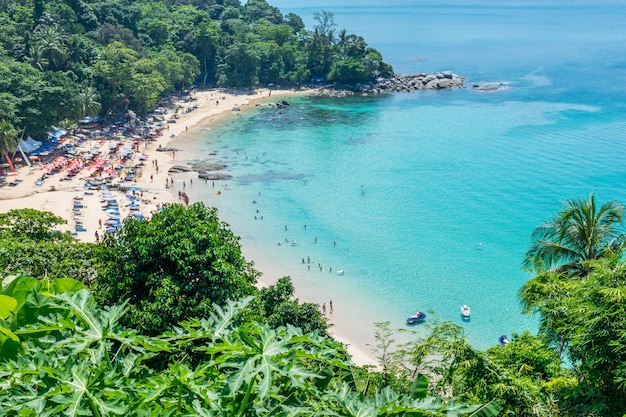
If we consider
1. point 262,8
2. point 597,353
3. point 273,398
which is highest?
point 262,8

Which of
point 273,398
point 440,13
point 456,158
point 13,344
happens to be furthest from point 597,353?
point 440,13

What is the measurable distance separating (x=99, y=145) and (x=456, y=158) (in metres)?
31.4

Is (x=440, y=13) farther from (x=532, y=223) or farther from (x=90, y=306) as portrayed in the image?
(x=90, y=306)

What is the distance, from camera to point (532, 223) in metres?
35.5

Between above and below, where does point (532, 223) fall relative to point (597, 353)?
below

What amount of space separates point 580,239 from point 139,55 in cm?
5591

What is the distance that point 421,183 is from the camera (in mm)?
42750

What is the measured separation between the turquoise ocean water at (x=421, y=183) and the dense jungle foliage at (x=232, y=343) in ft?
34.0

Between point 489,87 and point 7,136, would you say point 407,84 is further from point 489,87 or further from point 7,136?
point 7,136

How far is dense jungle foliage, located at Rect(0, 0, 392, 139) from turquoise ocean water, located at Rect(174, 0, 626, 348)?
8266 millimetres

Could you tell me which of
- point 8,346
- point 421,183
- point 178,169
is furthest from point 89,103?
point 8,346

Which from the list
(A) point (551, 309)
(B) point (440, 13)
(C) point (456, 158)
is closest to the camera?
(A) point (551, 309)

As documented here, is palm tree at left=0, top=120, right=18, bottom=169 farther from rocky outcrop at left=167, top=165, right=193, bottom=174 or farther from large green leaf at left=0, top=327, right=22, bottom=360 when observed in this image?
large green leaf at left=0, top=327, right=22, bottom=360

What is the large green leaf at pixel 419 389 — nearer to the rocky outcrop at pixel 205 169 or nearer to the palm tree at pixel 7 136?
the palm tree at pixel 7 136
